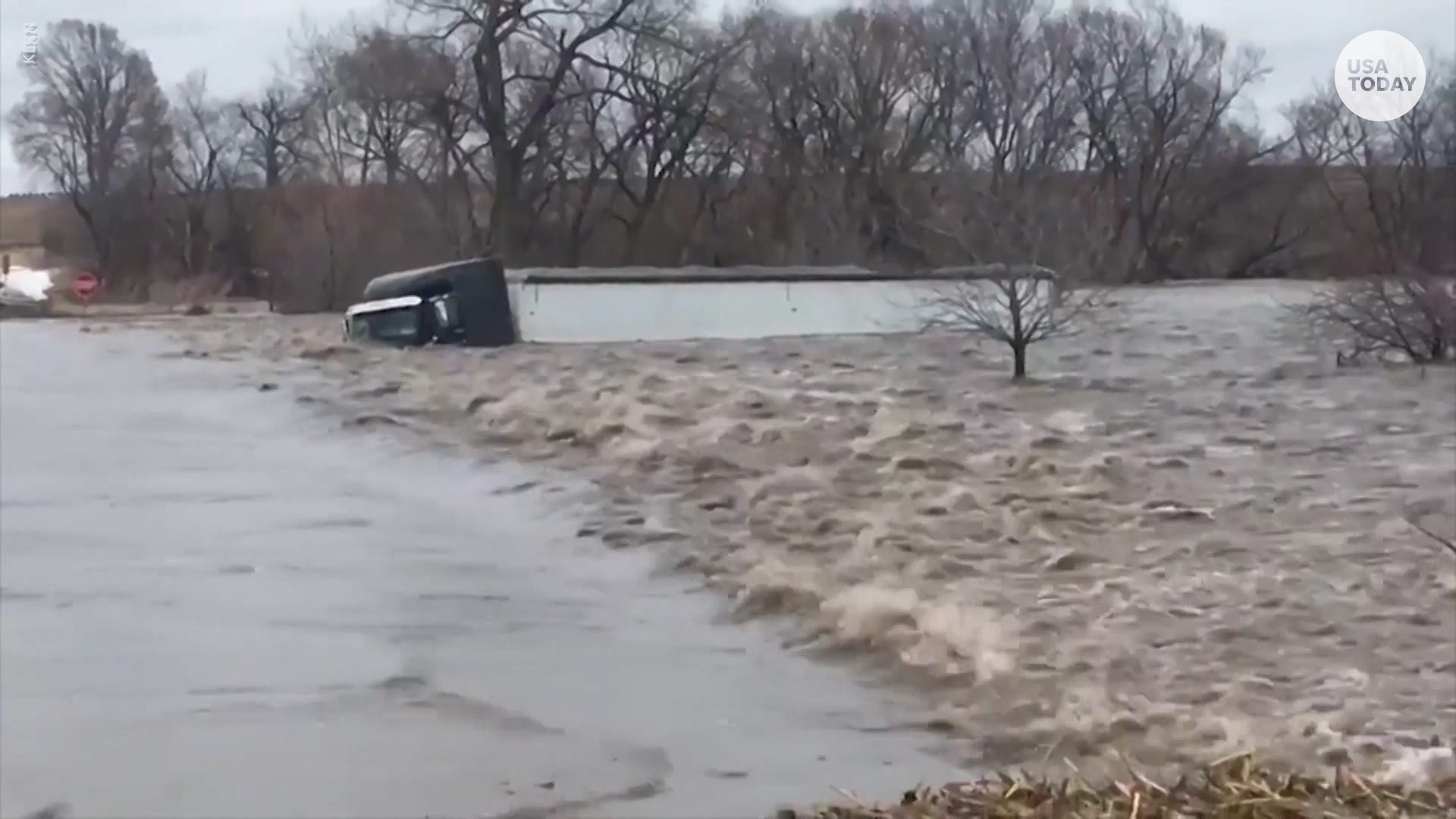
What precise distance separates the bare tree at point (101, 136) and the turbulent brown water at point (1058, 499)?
2.13 meters

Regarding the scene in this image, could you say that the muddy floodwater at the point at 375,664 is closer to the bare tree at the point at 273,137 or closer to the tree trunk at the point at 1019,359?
the bare tree at the point at 273,137

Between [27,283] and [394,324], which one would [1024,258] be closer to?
[394,324]

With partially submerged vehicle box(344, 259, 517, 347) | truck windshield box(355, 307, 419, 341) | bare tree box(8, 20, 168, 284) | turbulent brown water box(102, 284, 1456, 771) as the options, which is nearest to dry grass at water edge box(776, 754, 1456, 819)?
turbulent brown water box(102, 284, 1456, 771)

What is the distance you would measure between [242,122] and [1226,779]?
28.5 feet

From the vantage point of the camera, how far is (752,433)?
42.3 ft

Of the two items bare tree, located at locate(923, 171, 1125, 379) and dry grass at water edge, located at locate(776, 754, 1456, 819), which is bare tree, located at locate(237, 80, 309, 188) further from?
dry grass at water edge, located at locate(776, 754, 1456, 819)

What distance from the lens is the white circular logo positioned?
18.1ft

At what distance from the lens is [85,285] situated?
32.1 ft

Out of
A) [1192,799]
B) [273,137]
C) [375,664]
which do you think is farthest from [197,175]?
[1192,799]

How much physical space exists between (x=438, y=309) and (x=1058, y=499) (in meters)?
6.46

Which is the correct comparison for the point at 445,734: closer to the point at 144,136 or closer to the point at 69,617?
the point at 69,617

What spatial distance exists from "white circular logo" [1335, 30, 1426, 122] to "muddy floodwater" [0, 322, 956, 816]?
2.54 meters

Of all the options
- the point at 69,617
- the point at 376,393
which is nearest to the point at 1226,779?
the point at 69,617

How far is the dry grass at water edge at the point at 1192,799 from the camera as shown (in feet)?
7.09
